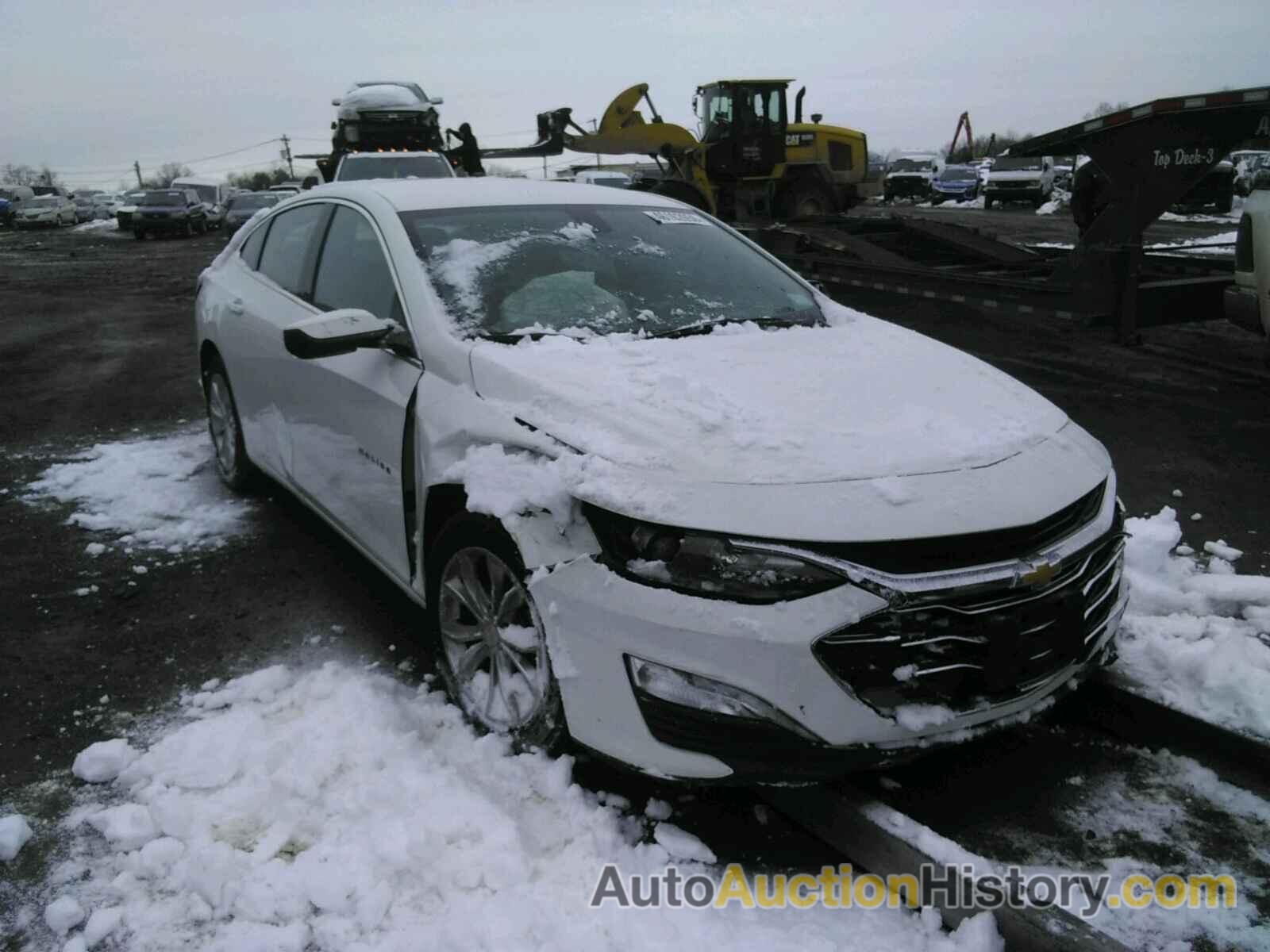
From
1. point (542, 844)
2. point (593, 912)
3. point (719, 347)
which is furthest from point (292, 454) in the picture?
point (593, 912)

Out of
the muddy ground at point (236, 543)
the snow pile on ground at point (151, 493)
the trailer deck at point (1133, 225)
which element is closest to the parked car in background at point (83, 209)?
the muddy ground at point (236, 543)

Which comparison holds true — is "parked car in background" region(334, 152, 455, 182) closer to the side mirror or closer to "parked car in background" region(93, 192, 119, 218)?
the side mirror

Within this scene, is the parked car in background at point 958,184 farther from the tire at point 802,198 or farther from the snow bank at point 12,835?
the snow bank at point 12,835

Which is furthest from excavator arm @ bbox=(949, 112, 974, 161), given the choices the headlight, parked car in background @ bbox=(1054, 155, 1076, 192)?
the headlight

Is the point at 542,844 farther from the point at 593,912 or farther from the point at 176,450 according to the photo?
the point at 176,450

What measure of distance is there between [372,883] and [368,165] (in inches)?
576

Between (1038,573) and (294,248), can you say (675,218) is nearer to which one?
(294,248)

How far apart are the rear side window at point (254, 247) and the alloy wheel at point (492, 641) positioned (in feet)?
8.53

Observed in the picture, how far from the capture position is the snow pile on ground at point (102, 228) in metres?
39.5

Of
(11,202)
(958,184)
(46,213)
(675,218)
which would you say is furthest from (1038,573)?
(11,202)

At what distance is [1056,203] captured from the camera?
31.6m

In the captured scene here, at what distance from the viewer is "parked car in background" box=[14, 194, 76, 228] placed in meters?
45.6

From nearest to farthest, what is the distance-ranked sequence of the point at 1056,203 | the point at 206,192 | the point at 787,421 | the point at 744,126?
Answer: the point at 787,421, the point at 744,126, the point at 1056,203, the point at 206,192

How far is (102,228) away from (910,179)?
114 feet
